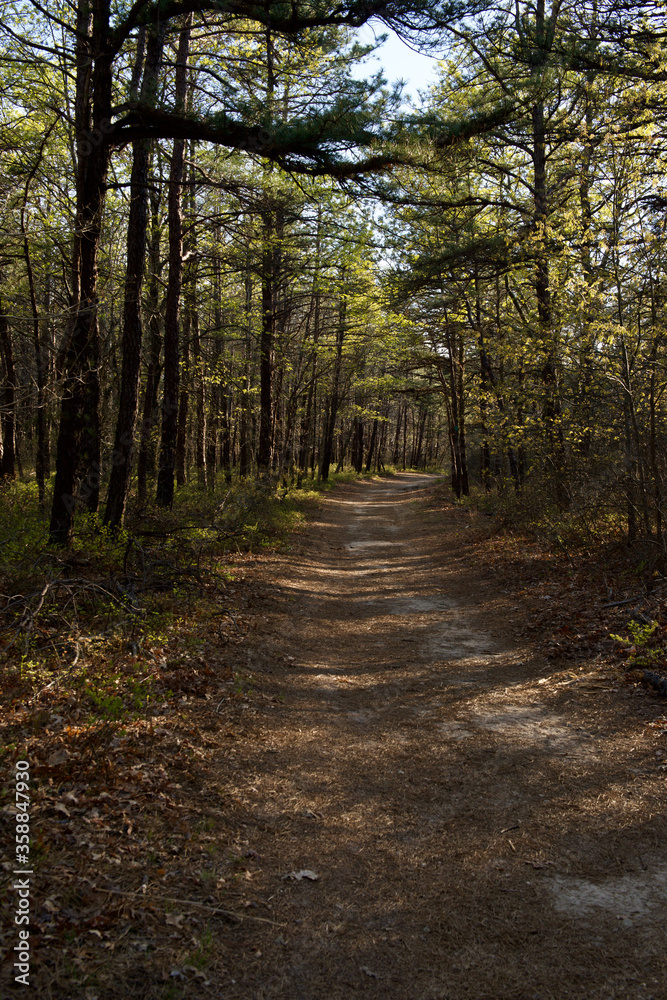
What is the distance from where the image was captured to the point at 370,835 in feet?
12.2

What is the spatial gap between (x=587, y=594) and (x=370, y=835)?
18.8 ft

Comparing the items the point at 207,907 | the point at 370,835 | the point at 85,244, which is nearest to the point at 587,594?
the point at 370,835

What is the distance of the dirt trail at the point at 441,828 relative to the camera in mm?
2658

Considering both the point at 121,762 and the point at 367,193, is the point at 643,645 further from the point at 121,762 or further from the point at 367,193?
the point at 367,193

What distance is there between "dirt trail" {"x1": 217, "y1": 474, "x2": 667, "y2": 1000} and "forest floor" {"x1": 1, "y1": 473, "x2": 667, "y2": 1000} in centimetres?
1

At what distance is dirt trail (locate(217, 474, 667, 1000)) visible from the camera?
2.66m

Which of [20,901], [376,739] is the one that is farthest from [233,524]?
[20,901]

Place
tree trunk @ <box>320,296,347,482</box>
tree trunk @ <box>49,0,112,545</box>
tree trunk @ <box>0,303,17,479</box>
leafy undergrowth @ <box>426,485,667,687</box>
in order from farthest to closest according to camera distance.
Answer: tree trunk @ <box>320,296,347,482</box> → tree trunk @ <box>0,303,17,479</box> → tree trunk @ <box>49,0,112,545</box> → leafy undergrowth @ <box>426,485,667,687</box>

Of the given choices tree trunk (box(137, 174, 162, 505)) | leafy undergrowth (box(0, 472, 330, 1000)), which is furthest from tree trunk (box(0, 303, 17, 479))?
leafy undergrowth (box(0, 472, 330, 1000))

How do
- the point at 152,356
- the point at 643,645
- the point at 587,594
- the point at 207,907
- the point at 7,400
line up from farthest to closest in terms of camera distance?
the point at 152,356, the point at 7,400, the point at 587,594, the point at 643,645, the point at 207,907

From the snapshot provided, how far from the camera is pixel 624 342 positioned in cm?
805

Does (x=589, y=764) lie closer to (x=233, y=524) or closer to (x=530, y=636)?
(x=530, y=636)

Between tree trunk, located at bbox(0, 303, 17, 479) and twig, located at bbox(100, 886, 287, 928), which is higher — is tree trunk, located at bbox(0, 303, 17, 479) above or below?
above

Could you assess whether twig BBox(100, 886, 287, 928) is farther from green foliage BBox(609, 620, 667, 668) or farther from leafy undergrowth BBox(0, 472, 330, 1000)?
green foliage BBox(609, 620, 667, 668)
